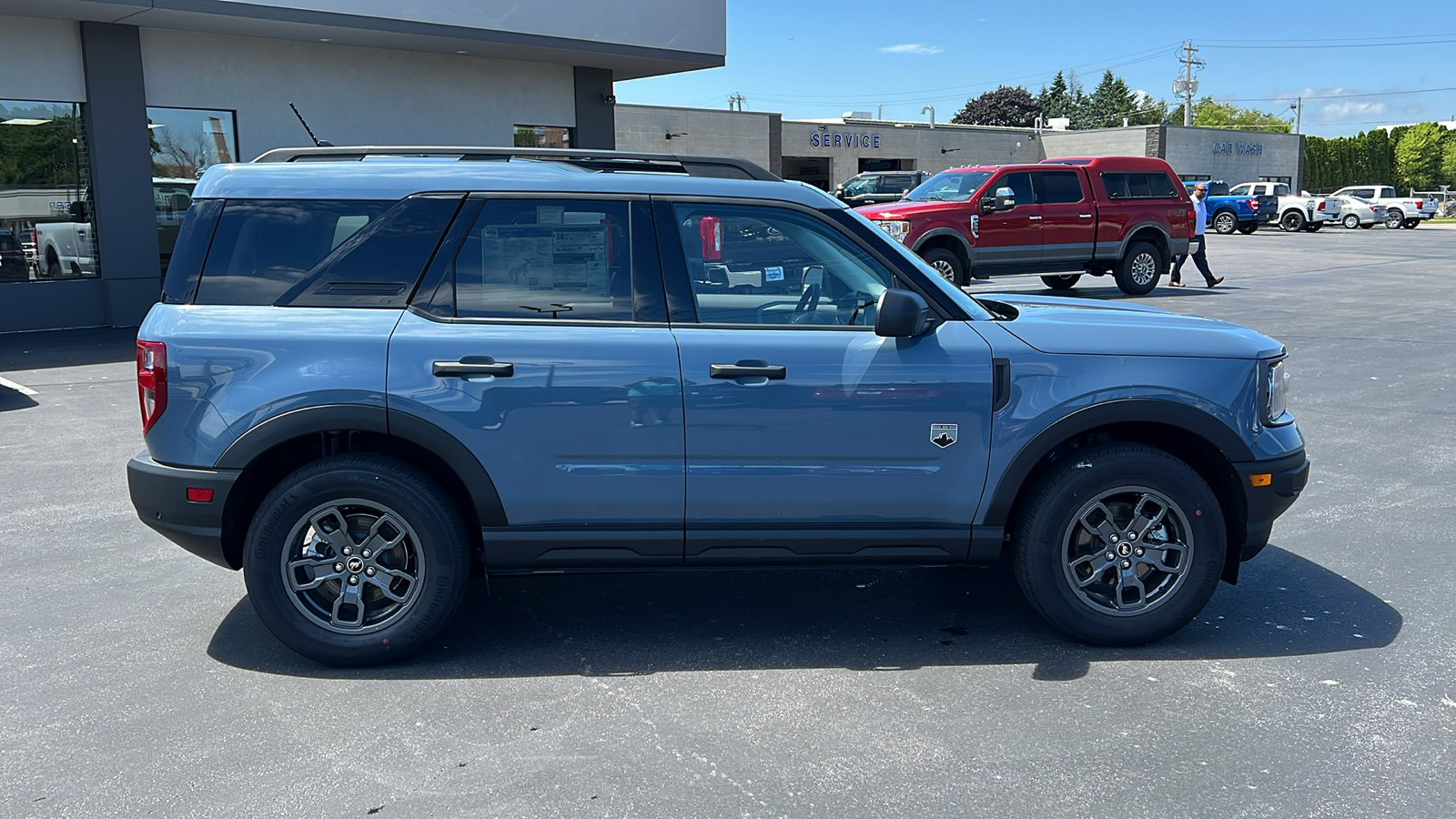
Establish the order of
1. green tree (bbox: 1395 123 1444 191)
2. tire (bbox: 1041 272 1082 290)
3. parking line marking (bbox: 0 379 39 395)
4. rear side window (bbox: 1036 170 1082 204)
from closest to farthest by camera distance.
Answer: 1. parking line marking (bbox: 0 379 39 395)
2. rear side window (bbox: 1036 170 1082 204)
3. tire (bbox: 1041 272 1082 290)
4. green tree (bbox: 1395 123 1444 191)

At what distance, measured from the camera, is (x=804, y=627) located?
474 cm

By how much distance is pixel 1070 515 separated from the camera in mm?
4359

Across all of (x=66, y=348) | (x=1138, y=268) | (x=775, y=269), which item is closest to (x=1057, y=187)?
(x=1138, y=268)

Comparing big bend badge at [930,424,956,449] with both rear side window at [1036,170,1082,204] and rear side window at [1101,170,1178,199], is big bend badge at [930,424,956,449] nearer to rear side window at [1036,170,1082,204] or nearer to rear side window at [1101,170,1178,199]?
rear side window at [1036,170,1082,204]

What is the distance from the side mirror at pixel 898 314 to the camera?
4141 mm

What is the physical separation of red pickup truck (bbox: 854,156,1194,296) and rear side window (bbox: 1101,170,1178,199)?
2 cm

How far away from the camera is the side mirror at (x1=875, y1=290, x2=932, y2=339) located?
163 inches

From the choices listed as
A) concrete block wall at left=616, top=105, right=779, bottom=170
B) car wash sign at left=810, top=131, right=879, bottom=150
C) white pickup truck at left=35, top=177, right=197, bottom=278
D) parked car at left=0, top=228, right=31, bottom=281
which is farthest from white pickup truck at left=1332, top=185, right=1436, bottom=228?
parked car at left=0, top=228, right=31, bottom=281

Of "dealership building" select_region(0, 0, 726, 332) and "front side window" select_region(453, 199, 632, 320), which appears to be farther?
"dealership building" select_region(0, 0, 726, 332)

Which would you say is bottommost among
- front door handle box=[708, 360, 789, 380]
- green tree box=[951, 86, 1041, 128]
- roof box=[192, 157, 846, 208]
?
front door handle box=[708, 360, 789, 380]

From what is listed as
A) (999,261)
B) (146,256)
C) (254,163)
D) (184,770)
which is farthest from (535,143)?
(184,770)

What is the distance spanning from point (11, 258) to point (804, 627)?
1361 cm

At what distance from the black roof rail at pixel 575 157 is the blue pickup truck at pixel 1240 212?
140 feet

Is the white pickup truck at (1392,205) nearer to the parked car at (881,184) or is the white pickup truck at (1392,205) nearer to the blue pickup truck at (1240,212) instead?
the blue pickup truck at (1240,212)
